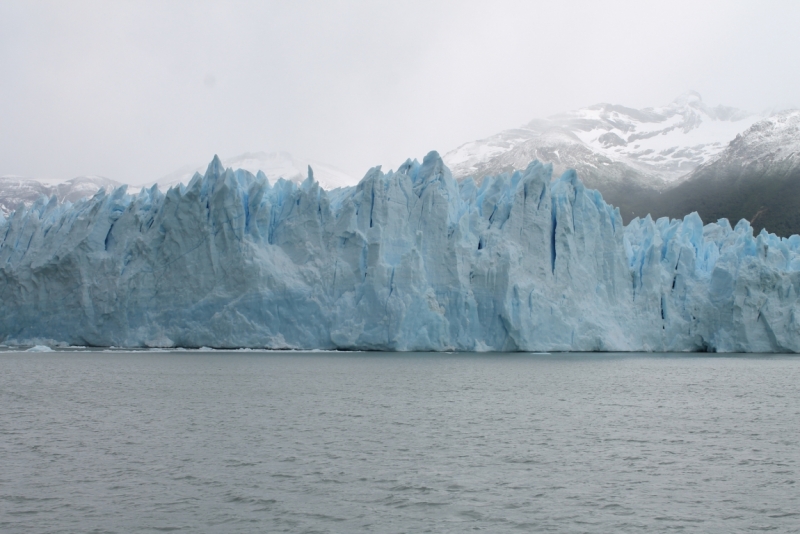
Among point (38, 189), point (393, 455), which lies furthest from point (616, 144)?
point (393, 455)

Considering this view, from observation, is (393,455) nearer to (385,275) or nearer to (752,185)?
(385,275)

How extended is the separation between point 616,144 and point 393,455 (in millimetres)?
104370

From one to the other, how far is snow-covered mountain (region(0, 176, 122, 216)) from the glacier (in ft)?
136

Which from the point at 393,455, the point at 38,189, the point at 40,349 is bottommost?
the point at 393,455

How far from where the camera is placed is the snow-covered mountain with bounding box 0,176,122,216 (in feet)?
240

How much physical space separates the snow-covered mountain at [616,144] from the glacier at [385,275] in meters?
48.2

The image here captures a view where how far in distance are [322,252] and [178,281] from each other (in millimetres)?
6389

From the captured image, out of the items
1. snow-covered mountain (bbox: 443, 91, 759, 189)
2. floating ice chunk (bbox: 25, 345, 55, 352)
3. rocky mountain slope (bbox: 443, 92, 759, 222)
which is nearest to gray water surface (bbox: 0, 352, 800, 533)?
floating ice chunk (bbox: 25, 345, 55, 352)

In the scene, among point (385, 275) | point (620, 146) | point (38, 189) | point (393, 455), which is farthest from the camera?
point (620, 146)

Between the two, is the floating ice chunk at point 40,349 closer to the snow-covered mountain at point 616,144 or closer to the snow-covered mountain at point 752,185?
the snow-covered mountain at point 752,185

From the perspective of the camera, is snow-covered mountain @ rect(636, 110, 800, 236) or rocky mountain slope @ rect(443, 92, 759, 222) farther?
rocky mountain slope @ rect(443, 92, 759, 222)

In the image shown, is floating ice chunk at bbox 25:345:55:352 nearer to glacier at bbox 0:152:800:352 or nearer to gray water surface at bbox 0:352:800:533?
glacier at bbox 0:152:800:352

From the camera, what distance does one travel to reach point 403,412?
15.6m

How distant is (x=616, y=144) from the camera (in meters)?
108
